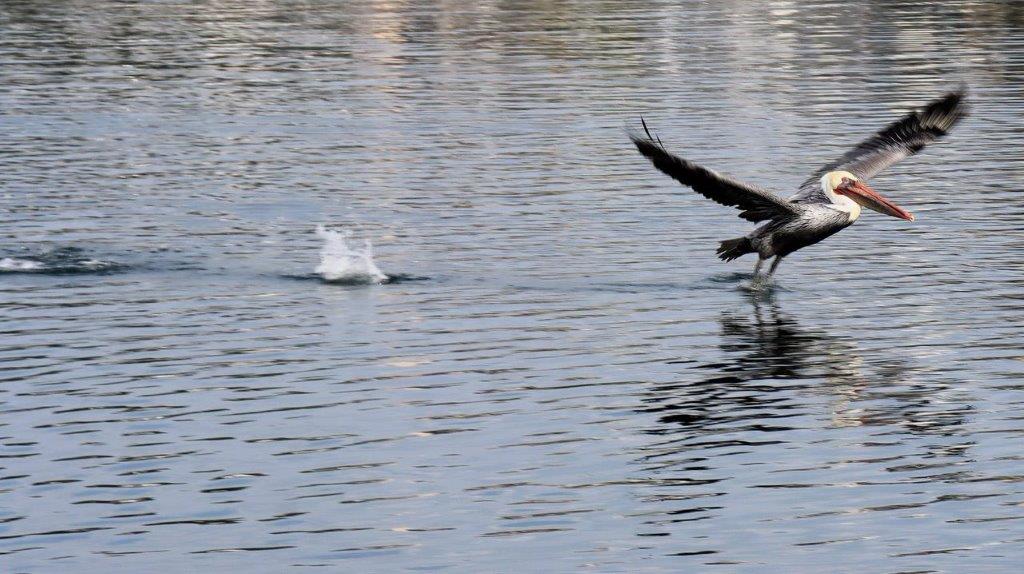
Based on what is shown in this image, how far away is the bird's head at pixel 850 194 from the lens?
19844mm

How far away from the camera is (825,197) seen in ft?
65.5

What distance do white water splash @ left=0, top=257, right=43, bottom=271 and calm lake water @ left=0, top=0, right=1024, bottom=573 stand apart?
0.18 metres

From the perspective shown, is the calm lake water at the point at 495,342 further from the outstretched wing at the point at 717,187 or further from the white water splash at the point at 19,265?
the outstretched wing at the point at 717,187

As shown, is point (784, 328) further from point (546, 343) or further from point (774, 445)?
point (774, 445)

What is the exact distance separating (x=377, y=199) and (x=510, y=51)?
65.1 ft

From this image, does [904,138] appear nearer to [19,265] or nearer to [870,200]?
[870,200]

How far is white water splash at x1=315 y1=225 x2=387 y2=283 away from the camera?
800 inches

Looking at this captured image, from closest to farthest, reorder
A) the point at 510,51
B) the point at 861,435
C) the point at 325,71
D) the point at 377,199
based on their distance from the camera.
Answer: the point at 861,435 → the point at 377,199 → the point at 325,71 → the point at 510,51

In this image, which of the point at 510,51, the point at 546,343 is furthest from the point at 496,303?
the point at 510,51

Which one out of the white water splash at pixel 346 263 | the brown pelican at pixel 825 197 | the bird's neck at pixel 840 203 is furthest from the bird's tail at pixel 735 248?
the white water splash at pixel 346 263

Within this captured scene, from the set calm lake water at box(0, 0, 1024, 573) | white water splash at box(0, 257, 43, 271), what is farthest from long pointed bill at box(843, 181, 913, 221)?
white water splash at box(0, 257, 43, 271)

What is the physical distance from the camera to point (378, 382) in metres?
15.6

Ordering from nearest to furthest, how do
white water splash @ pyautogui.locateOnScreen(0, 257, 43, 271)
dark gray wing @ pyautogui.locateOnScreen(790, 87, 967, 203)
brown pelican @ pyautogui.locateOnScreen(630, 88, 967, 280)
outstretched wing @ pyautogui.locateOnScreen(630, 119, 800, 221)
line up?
outstretched wing @ pyautogui.locateOnScreen(630, 119, 800, 221) < brown pelican @ pyautogui.locateOnScreen(630, 88, 967, 280) < white water splash @ pyautogui.locateOnScreen(0, 257, 43, 271) < dark gray wing @ pyautogui.locateOnScreen(790, 87, 967, 203)

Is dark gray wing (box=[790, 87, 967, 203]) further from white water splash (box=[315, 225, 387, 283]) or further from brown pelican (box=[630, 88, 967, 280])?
white water splash (box=[315, 225, 387, 283])
